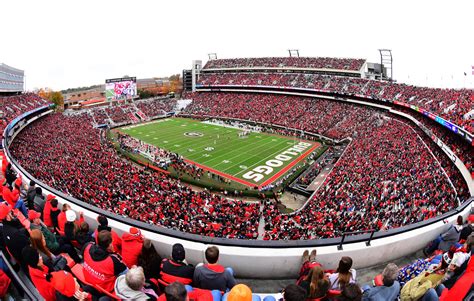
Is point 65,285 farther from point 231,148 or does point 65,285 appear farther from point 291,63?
point 291,63

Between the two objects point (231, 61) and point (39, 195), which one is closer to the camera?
point (39, 195)

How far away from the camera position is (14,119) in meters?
31.8

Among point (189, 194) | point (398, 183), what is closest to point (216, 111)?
point (189, 194)

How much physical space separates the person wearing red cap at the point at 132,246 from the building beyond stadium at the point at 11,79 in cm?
4818

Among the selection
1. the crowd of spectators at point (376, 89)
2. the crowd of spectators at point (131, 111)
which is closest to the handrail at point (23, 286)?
the crowd of spectators at point (376, 89)

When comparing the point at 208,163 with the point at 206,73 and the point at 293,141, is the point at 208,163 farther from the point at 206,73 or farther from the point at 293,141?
the point at 206,73

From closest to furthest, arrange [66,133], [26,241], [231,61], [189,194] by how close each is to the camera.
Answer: [26,241] → [189,194] → [66,133] → [231,61]

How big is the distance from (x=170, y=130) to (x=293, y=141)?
19.2 m

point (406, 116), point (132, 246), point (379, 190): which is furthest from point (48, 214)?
point (406, 116)

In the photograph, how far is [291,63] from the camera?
6034 cm

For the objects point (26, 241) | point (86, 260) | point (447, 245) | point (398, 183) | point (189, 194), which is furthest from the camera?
point (189, 194)

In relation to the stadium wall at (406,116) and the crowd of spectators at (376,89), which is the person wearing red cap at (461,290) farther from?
the crowd of spectators at (376,89)

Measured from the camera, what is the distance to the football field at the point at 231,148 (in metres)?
28.1

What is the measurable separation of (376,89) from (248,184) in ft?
97.2
